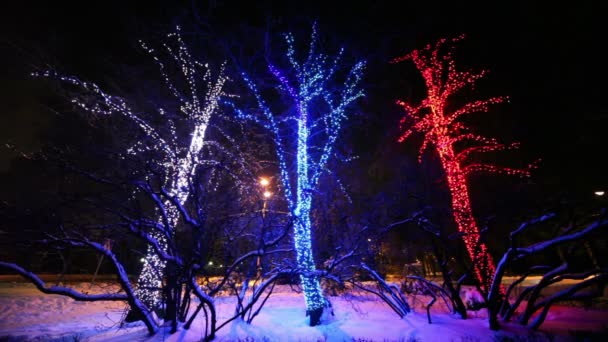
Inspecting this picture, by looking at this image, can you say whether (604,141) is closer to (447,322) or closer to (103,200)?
(447,322)

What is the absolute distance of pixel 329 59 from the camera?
11102mm

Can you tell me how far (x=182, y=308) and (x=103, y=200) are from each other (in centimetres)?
300

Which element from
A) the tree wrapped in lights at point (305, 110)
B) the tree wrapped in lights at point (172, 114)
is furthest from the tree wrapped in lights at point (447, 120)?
the tree wrapped in lights at point (172, 114)

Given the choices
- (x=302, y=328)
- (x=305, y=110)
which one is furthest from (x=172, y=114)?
(x=302, y=328)

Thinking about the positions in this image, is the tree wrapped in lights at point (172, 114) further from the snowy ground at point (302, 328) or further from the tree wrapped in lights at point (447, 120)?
the tree wrapped in lights at point (447, 120)

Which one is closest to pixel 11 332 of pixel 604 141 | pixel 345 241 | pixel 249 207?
pixel 249 207

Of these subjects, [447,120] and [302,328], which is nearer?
[302,328]

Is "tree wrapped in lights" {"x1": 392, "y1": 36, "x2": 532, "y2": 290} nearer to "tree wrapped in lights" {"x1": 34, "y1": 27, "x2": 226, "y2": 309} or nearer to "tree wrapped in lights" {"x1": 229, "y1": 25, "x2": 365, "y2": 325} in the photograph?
"tree wrapped in lights" {"x1": 229, "y1": 25, "x2": 365, "y2": 325}

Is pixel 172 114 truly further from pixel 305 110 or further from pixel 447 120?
pixel 447 120

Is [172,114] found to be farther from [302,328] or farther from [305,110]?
[302,328]

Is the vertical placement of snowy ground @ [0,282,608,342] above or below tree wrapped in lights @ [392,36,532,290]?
below

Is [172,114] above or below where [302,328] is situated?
above

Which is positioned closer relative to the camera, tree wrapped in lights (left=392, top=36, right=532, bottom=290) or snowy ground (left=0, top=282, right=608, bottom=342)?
snowy ground (left=0, top=282, right=608, bottom=342)

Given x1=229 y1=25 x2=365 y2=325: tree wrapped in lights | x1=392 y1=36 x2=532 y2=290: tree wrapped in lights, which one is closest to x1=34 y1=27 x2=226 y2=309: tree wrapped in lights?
x1=229 y1=25 x2=365 y2=325: tree wrapped in lights
